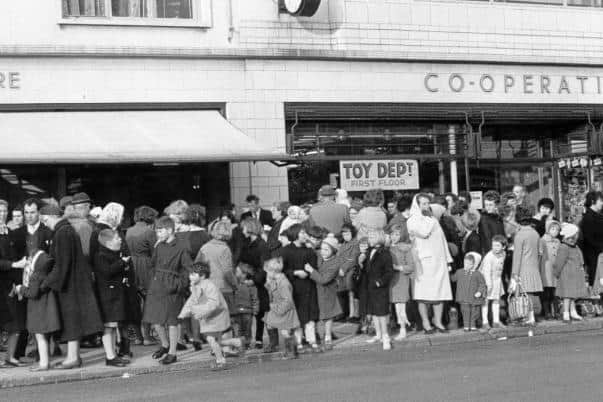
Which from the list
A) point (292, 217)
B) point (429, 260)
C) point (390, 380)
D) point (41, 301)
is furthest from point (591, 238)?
point (41, 301)

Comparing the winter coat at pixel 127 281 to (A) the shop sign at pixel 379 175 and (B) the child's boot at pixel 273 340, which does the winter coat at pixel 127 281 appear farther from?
(A) the shop sign at pixel 379 175

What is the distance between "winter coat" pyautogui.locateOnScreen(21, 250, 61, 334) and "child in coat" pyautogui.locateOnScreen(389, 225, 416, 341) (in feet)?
14.5

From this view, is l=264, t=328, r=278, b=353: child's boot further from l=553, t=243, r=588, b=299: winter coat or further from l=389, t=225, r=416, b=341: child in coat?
l=553, t=243, r=588, b=299: winter coat

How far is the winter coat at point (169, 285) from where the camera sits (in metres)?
12.6

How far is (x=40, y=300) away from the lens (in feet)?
40.1

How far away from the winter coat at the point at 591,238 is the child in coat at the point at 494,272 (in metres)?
2.14

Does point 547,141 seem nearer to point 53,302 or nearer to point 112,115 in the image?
point 112,115

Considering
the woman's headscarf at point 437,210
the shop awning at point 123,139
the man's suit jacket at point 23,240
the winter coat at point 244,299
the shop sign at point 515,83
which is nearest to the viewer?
the man's suit jacket at point 23,240

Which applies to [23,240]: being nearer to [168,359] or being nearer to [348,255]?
[168,359]

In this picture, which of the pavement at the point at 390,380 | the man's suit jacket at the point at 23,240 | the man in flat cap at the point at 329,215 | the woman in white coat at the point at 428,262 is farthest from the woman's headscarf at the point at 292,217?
the man's suit jacket at the point at 23,240

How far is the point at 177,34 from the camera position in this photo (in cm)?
1919

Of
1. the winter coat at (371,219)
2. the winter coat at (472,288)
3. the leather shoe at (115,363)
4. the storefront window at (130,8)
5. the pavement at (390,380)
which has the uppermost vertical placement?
the storefront window at (130,8)

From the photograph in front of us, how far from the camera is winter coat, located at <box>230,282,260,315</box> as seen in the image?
1338 cm

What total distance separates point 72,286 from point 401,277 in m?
4.36
